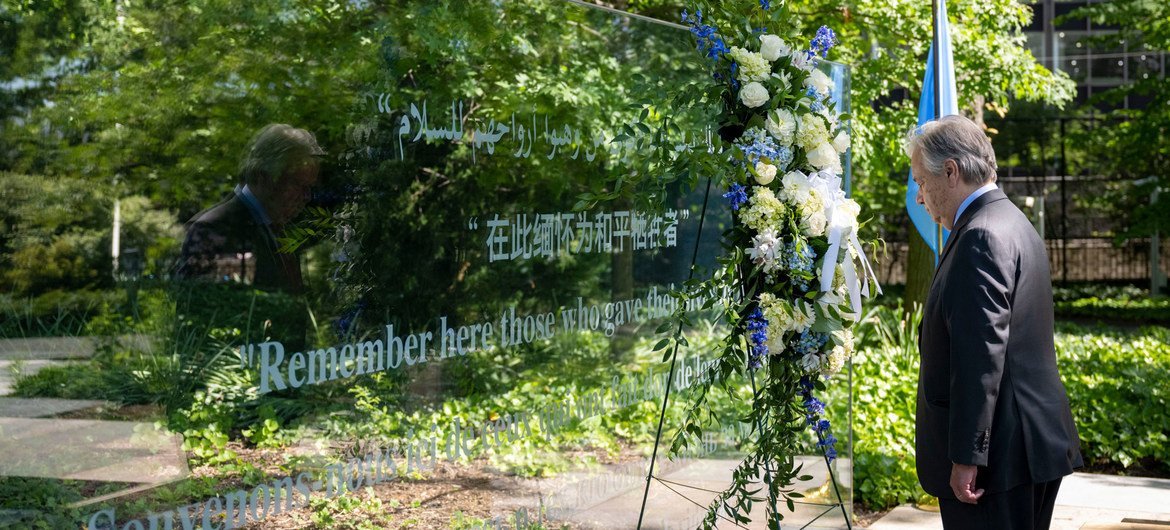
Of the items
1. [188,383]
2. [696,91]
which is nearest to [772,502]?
[696,91]

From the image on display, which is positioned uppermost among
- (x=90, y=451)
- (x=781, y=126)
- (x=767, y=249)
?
(x=781, y=126)

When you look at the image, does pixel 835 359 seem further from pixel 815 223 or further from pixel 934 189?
pixel 934 189

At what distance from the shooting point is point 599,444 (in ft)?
14.2

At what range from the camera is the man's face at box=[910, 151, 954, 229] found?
10.7ft

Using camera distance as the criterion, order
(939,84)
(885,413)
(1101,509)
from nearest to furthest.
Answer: (1101,509) < (939,84) < (885,413)

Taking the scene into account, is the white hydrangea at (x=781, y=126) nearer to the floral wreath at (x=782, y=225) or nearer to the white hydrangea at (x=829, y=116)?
the floral wreath at (x=782, y=225)

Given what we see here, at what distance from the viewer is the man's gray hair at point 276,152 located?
2.86 m

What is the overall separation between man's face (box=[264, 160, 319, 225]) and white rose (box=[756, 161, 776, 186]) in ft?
5.00

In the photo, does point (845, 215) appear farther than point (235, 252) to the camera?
Yes

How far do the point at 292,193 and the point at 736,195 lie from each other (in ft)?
5.08

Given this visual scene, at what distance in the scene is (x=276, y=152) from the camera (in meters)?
2.93

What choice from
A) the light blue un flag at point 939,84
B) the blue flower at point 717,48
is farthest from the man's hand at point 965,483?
the light blue un flag at point 939,84

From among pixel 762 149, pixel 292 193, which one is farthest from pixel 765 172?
pixel 292 193

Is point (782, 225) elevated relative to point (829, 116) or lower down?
lower down
